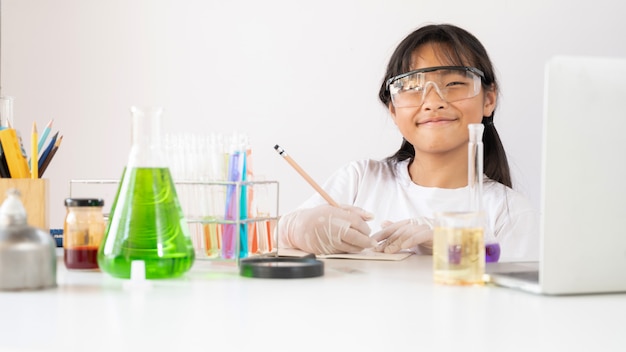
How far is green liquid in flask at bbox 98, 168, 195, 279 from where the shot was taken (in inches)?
42.5

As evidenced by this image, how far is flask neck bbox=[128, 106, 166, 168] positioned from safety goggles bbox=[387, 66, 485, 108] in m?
1.18

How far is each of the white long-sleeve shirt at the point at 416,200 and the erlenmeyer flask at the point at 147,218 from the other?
3.97 feet

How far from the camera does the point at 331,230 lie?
1572 mm

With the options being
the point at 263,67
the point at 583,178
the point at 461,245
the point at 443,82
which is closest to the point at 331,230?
the point at 461,245

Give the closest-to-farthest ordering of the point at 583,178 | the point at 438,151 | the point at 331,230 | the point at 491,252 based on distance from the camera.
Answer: the point at 583,178 → the point at 491,252 → the point at 331,230 → the point at 438,151

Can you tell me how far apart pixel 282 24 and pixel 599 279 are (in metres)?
2.23

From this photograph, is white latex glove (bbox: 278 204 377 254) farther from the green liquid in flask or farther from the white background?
the white background

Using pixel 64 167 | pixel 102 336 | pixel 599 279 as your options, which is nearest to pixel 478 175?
pixel 599 279

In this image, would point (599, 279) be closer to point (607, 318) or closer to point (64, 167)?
point (607, 318)

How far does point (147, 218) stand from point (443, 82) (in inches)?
53.0

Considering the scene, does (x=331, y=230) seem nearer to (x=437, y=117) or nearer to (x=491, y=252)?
(x=491, y=252)

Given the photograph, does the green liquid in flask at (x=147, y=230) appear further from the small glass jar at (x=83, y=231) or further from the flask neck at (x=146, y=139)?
the small glass jar at (x=83, y=231)

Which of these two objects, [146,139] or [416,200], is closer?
[146,139]

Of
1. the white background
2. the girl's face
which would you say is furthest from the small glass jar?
the white background
